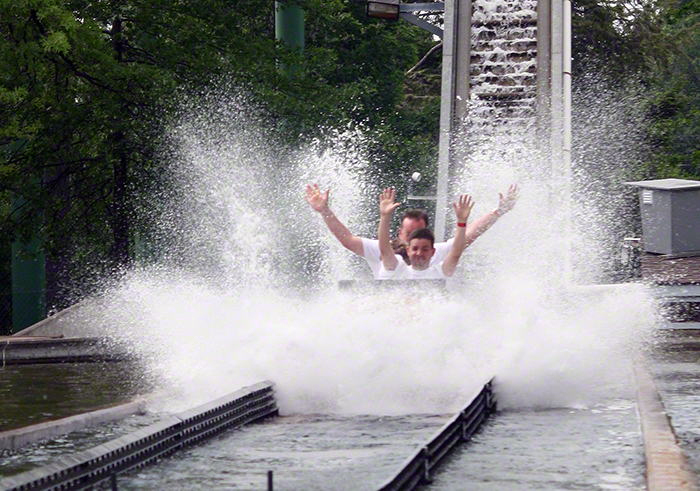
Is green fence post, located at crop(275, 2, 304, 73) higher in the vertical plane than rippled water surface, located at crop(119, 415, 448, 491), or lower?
higher

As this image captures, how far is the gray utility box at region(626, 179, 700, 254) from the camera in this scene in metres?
19.3

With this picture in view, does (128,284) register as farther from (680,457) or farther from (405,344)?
(680,457)

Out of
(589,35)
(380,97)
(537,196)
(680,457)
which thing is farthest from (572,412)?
(589,35)

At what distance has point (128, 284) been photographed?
63.0ft

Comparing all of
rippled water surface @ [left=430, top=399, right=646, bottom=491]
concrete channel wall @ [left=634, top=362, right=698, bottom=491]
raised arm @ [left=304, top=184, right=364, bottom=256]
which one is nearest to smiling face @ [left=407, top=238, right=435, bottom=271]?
raised arm @ [left=304, top=184, right=364, bottom=256]

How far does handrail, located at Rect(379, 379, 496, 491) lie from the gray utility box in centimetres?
1215

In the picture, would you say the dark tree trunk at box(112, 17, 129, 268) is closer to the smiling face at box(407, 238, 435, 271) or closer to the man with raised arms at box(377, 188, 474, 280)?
the man with raised arms at box(377, 188, 474, 280)

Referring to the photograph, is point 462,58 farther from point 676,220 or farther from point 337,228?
point 337,228

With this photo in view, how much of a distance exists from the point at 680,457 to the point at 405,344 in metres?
2.96

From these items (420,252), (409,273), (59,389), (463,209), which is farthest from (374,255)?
(59,389)

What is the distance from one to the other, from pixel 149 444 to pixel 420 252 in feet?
11.0

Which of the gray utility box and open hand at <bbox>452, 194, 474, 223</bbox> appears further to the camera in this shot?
the gray utility box

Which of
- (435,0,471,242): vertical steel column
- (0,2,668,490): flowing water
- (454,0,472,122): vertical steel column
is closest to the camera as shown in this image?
(0,2,668,490): flowing water

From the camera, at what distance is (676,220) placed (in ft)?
63.5
